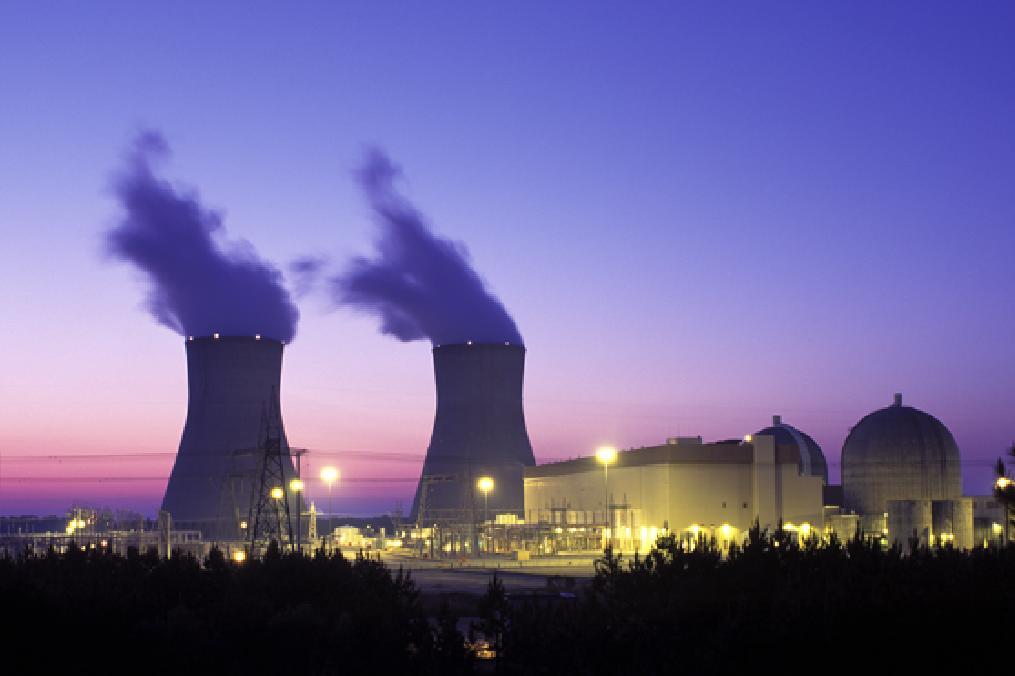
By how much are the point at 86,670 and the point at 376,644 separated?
3704mm

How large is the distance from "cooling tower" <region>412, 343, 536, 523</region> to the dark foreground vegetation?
141 ft

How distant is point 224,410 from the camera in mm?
56531

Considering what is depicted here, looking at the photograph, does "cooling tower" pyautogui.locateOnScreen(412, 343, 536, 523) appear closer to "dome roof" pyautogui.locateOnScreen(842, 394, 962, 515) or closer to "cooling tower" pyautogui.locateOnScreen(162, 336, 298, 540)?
"cooling tower" pyautogui.locateOnScreen(162, 336, 298, 540)

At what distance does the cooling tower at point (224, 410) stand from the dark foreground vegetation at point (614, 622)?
35.2m

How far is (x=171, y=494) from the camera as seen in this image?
202ft

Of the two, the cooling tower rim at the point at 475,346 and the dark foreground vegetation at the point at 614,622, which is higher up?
the cooling tower rim at the point at 475,346

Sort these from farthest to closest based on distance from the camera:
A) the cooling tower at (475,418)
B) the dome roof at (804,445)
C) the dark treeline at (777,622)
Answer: the dome roof at (804,445) < the cooling tower at (475,418) < the dark treeline at (777,622)

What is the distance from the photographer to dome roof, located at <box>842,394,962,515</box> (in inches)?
2429

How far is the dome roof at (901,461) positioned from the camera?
202 feet

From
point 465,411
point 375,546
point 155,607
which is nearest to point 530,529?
point 465,411

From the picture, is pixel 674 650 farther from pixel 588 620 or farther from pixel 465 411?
pixel 465 411

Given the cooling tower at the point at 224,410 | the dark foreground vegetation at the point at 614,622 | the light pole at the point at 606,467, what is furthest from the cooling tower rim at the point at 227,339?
the dark foreground vegetation at the point at 614,622

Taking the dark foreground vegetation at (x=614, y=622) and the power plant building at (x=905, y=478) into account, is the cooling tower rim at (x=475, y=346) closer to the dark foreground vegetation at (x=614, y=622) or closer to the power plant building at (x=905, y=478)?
the power plant building at (x=905, y=478)

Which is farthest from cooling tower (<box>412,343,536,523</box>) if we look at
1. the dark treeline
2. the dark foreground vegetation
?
the dark treeline
